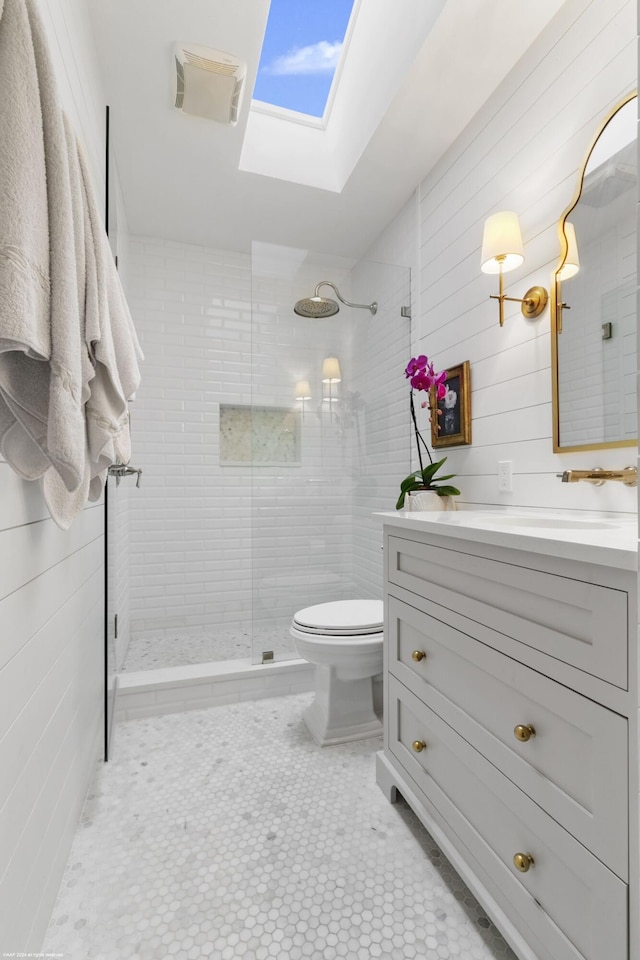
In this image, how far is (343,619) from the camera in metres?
1.83

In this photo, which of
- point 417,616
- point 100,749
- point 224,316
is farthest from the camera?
point 224,316

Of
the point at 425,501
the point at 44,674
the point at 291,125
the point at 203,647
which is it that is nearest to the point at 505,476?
the point at 425,501

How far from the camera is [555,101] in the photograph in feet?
4.76

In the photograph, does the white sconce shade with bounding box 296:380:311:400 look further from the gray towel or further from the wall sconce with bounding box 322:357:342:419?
the gray towel

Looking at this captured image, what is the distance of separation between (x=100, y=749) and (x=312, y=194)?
279 centimetres

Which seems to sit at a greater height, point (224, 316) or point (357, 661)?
point (224, 316)

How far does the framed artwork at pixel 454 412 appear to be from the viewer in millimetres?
1898

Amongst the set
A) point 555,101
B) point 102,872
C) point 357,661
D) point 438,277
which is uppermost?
point 555,101

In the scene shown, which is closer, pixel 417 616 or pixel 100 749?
pixel 417 616

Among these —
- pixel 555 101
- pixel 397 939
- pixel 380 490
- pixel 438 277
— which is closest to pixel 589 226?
pixel 555 101

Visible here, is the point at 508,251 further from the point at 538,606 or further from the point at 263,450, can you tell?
the point at 263,450

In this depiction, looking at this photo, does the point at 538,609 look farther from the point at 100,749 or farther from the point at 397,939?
the point at 100,749

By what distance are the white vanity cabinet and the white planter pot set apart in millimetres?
484

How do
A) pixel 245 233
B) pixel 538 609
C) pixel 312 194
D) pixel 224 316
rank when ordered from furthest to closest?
pixel 224 316, pixel 245 233, pixel 312 194, pixel 538 609
